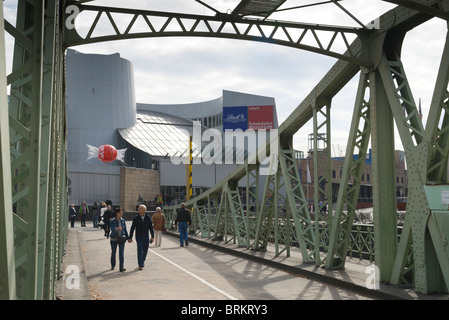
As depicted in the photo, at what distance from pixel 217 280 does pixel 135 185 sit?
1694 inches

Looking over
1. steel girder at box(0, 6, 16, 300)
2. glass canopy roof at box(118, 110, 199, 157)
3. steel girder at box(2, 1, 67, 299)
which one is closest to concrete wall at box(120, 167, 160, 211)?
glass canopy roof at box(118, 110, 199, 157)

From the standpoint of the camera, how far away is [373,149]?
35.5 feet

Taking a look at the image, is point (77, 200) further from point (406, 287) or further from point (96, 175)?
point (406, 287)

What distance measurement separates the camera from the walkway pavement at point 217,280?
9.84 m

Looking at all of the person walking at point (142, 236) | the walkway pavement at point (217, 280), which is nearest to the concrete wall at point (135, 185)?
the walkway pavement at point (217, 280)

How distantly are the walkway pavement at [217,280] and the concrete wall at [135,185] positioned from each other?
117 ft

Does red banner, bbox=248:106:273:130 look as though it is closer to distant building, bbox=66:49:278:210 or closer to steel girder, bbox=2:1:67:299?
distant building, bbox=66:49:278:210

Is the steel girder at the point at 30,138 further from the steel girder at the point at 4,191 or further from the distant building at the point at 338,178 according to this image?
the distant building at the point at 338,178

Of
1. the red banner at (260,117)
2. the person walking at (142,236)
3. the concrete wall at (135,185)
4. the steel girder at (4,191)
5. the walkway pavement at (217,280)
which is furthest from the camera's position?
the red banner at (260,117)

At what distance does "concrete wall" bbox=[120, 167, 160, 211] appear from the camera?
53.2m

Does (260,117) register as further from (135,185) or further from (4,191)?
(4,191)

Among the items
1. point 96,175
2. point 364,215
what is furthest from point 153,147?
point 364,215

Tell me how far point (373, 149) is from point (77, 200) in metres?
43.3

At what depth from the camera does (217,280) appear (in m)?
12.2
